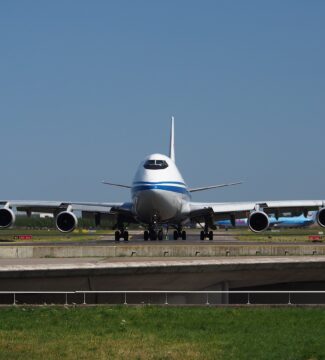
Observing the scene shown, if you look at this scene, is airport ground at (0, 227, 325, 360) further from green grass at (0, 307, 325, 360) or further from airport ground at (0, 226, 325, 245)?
airport ground at (0, 226, 325, 245)

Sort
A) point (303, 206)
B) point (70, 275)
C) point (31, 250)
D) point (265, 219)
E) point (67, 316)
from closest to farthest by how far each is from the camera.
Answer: point (67, 316)
point (70, 275)
point (31, 250)
point (265, 219)
point (303, 206)

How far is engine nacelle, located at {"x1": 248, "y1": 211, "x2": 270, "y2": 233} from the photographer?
52.1m

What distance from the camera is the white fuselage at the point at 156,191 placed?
50.1m

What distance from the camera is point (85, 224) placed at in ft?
537

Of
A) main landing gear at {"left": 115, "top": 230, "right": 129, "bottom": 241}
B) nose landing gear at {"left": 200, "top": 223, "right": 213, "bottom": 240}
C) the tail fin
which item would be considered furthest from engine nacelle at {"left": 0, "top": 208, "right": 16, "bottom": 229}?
the tail fin

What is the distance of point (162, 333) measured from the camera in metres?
16.0

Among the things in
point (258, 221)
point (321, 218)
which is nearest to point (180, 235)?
point (258, 221)

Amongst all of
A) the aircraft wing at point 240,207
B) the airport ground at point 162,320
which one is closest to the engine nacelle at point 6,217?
the aircraft wing at point 240,207

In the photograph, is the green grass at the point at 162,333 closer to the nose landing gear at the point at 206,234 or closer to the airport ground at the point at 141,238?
the airport ground at the point at 141,238

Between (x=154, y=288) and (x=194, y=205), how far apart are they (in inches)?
1316

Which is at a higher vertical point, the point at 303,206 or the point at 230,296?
the point at 303,206

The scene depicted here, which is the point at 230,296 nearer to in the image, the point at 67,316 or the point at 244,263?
the point at 244,263

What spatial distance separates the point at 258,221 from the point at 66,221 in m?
11.3

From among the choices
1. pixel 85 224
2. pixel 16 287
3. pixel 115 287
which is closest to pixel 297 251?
pixel 115 287
